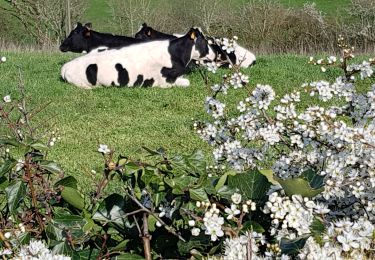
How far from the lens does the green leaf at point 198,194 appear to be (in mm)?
2764

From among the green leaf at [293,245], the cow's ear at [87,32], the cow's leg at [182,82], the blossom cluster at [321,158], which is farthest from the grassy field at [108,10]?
the green leaf at [293,245]

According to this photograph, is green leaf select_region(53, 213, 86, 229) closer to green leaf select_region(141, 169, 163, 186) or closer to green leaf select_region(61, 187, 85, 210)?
green leaf select_region(61, 187, 85, 210)

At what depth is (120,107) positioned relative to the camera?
10555 millimetres

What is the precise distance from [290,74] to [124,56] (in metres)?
3.32

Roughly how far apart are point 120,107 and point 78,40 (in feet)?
18.3

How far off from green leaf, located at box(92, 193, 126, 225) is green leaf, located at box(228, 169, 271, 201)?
54 centimetres

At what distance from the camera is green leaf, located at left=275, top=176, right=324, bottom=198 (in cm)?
274

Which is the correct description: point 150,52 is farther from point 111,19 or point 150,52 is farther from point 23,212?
point 111,19

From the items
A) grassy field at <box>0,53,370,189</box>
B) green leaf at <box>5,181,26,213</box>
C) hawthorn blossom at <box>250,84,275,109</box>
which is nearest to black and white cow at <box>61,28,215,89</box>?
grassy field at <box>0,53,370,189</box>

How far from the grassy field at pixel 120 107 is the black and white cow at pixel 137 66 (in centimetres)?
34

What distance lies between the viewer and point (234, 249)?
2.47 m

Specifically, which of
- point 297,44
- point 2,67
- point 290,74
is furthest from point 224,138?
point 297,44

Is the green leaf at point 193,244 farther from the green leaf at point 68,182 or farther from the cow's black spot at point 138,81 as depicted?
the cow's black spot at point 138,81

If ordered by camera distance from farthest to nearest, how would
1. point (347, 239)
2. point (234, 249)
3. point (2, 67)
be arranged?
point (2, 67), point (234, 249), point (347, 239)
